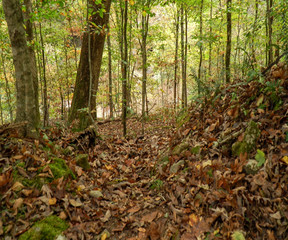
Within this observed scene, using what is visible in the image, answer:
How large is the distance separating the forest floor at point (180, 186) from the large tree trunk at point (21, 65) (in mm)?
375

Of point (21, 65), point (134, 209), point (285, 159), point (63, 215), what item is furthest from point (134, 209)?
point (21, 65)

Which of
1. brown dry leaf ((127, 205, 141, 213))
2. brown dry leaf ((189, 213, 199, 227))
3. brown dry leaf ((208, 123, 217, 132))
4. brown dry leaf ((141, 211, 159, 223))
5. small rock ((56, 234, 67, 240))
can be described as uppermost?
brown dry leaf ((208, 123, 217, 132))

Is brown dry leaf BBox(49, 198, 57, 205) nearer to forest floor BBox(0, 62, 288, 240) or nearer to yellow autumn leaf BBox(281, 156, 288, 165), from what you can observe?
forest floor BBox(0, 62, 288, 240)

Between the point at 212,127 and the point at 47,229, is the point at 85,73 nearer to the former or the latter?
the point at 212,127

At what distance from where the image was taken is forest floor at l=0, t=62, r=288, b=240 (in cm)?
229

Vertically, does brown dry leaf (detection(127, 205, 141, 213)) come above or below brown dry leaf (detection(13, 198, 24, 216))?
below

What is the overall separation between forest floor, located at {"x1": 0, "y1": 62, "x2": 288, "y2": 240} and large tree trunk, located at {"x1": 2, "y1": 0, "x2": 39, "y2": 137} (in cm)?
37

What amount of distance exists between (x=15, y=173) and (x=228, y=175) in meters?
3.12

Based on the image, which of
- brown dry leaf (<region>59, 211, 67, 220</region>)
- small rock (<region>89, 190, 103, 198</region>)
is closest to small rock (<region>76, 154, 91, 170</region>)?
small rock (<region>89, 190, 103, 198</region>)

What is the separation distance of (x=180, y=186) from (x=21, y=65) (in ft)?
11.5

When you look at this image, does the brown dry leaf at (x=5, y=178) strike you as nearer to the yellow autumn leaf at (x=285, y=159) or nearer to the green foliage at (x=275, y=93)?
the yellow autumn leaf at (x=285, y=159)

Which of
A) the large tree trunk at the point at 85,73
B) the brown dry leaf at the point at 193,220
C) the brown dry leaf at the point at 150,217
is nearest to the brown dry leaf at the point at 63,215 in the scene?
the brown dry leaf at the point at 150,217

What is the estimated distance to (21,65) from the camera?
352cm

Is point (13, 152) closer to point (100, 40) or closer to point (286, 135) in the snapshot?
point (286, 135)
